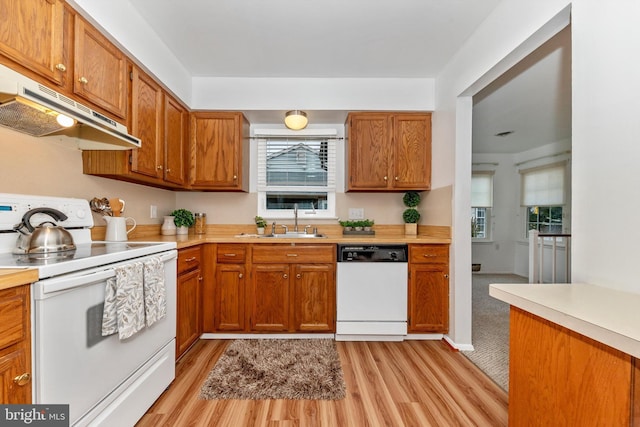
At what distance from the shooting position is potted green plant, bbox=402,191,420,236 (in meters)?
3.11

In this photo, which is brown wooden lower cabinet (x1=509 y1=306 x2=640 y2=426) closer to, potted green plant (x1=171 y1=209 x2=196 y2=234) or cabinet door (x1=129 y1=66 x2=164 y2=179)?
cabinet door (x1=129 y1=66 x2=164 y2=179)

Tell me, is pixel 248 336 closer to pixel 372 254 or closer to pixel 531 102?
pixel 372 254

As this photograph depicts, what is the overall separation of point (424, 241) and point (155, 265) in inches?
83.8

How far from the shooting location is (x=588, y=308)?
0.87 metres

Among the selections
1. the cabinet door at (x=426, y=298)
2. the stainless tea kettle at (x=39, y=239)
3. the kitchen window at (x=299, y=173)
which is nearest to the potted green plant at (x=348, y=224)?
the kitchen window at (x=299, y=173)

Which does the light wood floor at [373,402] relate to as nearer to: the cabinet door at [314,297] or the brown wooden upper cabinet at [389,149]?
the cabinet door at [314,297]

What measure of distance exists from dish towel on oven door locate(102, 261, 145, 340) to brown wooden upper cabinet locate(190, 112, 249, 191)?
60.1 inches

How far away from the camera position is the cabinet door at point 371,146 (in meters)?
2.92

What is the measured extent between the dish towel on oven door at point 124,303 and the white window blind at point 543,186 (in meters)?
6.15

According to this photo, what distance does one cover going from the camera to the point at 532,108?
3.42 metres

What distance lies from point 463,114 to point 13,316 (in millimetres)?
2986

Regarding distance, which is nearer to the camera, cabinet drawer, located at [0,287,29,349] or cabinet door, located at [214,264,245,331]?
cabinet drawer, located at [0,287,29,349]

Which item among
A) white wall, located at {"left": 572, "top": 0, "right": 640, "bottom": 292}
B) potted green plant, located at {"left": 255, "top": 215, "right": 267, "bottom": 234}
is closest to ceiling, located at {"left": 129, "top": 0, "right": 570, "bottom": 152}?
white wall, located at {"left": 572, "top": 0, "right": 640, "bottom": 292}

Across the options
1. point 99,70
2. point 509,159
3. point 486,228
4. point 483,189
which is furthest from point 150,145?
point 509,159
